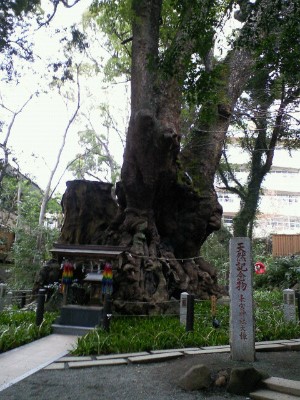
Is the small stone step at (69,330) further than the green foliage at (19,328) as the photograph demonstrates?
Yes

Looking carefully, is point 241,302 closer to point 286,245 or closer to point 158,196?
point 158,196

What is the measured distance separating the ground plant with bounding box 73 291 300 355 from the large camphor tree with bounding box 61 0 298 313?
4.54 feet

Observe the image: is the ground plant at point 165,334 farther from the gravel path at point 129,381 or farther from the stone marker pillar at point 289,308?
the gravel path at point 129,381

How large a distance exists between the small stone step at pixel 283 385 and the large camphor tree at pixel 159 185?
19.5ft

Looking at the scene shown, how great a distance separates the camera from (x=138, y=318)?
1022 centimetres

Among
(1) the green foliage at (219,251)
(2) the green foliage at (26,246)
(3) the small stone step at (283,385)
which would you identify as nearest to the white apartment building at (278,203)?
(1) the green foliage at (219,251)

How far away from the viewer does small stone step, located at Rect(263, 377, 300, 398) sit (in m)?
4.37

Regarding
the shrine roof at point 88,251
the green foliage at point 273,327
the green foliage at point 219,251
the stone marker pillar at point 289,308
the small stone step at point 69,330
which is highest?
the green foliage at point 219,251

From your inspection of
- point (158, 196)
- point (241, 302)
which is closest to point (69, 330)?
point (241, 302)

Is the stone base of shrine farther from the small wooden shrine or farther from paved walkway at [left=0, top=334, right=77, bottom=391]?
paved walkway at [left=0, top=334, right=77, bottom=391]

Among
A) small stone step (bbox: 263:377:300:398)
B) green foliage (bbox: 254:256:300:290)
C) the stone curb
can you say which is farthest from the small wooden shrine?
green foliage (bbox: 254:256:300:290)

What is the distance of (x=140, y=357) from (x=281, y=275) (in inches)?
523

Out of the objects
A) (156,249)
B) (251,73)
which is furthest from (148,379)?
(251,73)

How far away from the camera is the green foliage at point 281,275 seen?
1655 centimetres
